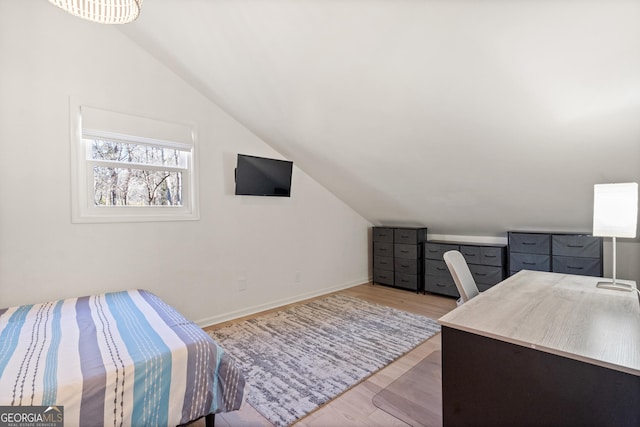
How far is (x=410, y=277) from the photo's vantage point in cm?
434

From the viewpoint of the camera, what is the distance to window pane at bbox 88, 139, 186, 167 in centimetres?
258

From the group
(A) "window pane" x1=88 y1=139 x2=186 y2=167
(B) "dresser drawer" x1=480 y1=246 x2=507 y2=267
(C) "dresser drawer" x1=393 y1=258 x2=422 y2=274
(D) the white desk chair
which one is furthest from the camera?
(C) "dresser drawer" x1=393 y1=258 x2=422 y2=274

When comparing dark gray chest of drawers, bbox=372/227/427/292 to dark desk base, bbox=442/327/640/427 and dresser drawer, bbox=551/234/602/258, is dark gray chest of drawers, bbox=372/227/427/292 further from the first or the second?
dark desk base, bbox=442/327/640/427

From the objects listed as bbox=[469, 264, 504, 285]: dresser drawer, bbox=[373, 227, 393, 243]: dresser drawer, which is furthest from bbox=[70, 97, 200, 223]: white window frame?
bbox=[469, 264, 504, 285]: dresser drawer

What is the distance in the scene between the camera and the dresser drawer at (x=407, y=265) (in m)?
4.30

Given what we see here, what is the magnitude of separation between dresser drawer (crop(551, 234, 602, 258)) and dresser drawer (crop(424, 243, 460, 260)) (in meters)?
1.06

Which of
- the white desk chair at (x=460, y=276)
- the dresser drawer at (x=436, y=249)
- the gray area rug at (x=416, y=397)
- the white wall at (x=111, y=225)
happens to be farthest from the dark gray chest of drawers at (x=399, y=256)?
the white desk chair at (x=460, y=276)

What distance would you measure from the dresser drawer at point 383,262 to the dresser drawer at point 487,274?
1152 mm

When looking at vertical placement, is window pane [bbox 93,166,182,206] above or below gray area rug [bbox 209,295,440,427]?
above

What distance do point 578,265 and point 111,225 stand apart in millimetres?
4621

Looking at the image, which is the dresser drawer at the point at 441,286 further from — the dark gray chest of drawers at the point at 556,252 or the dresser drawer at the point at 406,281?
the dark gray chest of drawers at the point at 556,252

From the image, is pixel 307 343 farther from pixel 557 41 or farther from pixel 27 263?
pixel 557 41

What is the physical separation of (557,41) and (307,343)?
9.00ft

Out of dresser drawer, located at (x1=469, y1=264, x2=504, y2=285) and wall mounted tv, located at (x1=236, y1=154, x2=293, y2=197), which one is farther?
dresser drawer, located at (x1=469, y1=264, x2=504, y2=285)
